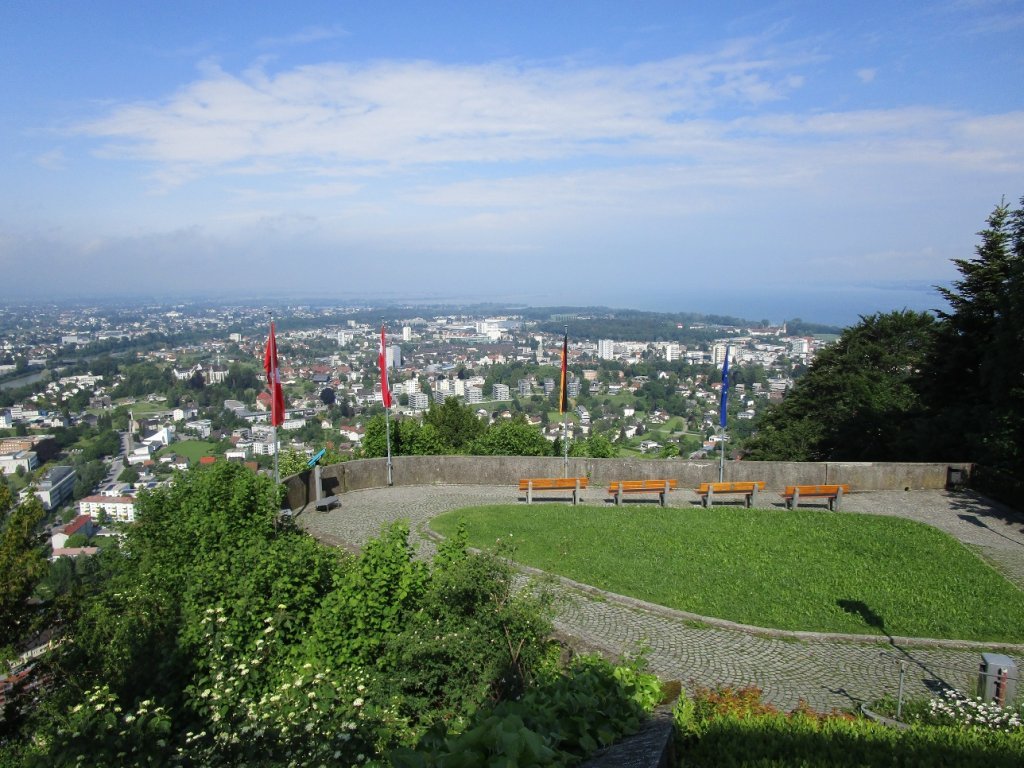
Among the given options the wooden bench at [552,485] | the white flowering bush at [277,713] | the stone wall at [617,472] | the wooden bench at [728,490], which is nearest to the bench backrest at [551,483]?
the wooden bench at [552,485]

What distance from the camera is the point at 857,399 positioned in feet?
93.2

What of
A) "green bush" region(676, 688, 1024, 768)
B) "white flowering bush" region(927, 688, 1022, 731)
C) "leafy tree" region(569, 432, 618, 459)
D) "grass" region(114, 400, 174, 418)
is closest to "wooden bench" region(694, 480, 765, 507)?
"leafy tree" region(569, 432, 618, 459)

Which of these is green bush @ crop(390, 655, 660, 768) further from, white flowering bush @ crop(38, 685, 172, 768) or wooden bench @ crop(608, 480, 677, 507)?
wooden bench @ crop(608, 480, 677, 507)

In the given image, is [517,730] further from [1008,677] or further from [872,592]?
[872,592]

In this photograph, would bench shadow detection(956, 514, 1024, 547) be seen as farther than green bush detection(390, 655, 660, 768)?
Yes

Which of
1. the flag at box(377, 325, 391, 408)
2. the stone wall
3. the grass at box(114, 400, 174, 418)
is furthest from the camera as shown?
the grass at box(114, 400, 174, 418)

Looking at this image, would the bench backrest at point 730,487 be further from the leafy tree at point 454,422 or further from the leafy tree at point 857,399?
the leafy tree at point 857,399

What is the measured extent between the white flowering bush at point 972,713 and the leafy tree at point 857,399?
1823 centimetres

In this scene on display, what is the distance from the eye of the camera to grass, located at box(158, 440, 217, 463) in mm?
29750

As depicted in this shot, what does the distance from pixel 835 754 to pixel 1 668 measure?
32.8ft

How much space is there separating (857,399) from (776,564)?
19659 millimetres

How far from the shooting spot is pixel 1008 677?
22.4 feet

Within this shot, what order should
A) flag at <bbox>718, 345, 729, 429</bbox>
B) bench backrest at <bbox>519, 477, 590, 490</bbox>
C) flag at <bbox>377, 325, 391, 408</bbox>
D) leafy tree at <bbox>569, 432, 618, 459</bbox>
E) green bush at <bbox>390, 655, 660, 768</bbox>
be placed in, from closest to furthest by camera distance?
green bush at <bbox>390, 655, 660, 768</bbox>, bench backrest at <bbox>519, 477, 590, 490</bbox>, flag at <bbox>718, 345, 729, 429</bbox>, flag at <bbox>377, 325, 391, 408</bbox>, leafy tree at <bbox>569, 432, 618, 459</bbox>

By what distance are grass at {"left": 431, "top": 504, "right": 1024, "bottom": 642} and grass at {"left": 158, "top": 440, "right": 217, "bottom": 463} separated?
19.6 metres
